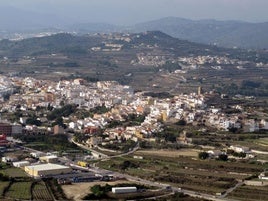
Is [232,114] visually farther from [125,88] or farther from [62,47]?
[62,47]

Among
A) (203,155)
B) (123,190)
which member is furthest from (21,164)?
(203,155)

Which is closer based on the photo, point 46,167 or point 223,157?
point 46,167

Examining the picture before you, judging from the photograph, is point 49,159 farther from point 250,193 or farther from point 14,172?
point 250,193

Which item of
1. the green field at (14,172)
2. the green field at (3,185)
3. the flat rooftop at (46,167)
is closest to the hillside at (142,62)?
the flat rooftop at (46,167)

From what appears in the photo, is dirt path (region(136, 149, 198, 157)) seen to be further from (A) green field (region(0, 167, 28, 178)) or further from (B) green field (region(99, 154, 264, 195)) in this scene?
(A) green field (region(0, 167, 28, 178))

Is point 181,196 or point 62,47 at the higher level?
point 62,47

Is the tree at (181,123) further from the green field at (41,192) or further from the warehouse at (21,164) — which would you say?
the green field at (41,192)

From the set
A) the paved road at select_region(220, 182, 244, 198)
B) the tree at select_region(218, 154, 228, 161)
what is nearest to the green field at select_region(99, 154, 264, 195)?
the paved road at select_region(220, 182, 244, 198)

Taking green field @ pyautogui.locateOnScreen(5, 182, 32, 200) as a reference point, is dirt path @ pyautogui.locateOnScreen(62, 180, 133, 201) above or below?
below

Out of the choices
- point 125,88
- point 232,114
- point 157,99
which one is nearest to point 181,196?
point 232,114
